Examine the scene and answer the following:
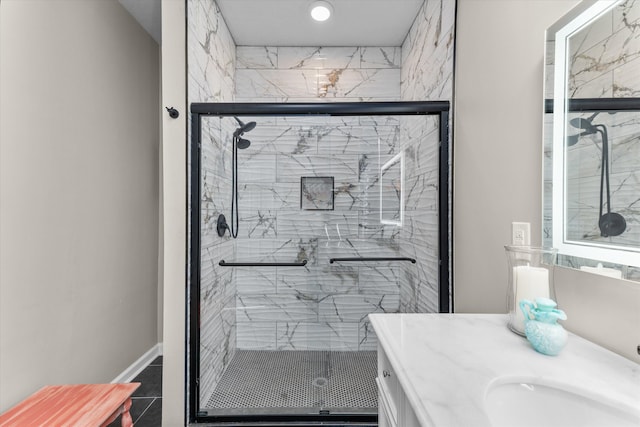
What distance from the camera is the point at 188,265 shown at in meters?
1.70

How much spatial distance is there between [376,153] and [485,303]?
1004 mm

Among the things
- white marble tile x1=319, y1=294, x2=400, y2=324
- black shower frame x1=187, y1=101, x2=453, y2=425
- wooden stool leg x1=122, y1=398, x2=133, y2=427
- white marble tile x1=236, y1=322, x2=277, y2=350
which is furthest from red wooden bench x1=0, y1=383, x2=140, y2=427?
white marble tile x1=319, y1=294, x2=400, y2=324

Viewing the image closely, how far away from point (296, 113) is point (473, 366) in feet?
4.92

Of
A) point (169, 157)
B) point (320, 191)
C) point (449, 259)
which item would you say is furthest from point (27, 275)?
point (449, 259)

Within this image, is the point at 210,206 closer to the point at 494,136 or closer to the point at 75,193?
the point at 75,193

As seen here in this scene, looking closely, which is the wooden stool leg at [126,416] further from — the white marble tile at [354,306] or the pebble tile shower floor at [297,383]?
the white marble tile at [354,306]

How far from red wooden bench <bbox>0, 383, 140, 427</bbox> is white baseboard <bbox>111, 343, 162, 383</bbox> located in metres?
0.71

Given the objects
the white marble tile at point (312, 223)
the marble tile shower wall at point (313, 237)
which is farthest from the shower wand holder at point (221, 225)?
the white marble tile at point (312, 223)

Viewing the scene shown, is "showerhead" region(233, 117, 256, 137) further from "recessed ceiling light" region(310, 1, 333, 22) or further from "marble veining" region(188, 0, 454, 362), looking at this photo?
"recessed ceiling light" region(310, 1, 333, 22)

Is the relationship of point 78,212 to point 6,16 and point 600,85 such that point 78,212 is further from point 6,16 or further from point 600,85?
point 600,85

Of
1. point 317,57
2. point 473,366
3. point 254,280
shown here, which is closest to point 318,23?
point 317,57

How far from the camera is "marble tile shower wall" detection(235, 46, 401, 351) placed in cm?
181

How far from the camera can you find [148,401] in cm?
189

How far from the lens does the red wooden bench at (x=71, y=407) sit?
1.17 meters
